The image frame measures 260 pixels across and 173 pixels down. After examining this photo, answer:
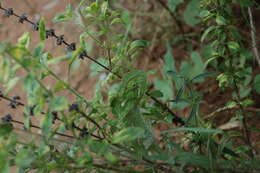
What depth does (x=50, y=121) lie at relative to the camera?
81 cm

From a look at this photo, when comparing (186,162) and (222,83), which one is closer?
(186,162)

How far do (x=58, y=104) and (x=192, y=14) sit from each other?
1390 millimetres

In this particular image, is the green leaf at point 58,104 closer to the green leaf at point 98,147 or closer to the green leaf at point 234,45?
the green leaf at point 98,147

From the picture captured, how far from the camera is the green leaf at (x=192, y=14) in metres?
1.94

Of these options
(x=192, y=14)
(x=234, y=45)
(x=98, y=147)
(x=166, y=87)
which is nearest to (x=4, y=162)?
(x=98, y=147)

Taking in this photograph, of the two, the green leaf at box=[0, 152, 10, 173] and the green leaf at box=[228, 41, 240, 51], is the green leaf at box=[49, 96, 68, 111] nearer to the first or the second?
the green leaf at box=[0, 152, 10, 173]

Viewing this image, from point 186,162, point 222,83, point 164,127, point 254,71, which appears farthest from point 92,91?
point 186,162

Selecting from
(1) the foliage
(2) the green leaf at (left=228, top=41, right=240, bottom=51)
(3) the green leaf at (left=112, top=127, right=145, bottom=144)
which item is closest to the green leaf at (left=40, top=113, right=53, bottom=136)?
(1) the foliage

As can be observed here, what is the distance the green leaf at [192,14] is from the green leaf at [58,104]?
129cm

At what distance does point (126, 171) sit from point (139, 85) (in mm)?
225

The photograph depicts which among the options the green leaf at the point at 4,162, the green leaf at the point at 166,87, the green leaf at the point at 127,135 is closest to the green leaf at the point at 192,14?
the green leaf at the point at 166,87

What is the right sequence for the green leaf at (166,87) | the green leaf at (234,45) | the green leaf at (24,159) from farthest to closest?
the green leaf at (166,87) < the green leaf at (234,45) < the green leaf at (24,159)

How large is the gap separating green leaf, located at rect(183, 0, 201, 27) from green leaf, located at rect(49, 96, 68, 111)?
1293 mm

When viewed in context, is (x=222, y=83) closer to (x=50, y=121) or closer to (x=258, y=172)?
(x=258, y=172)
